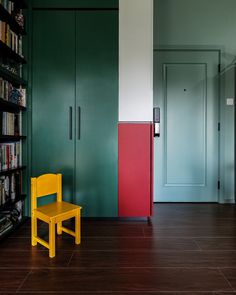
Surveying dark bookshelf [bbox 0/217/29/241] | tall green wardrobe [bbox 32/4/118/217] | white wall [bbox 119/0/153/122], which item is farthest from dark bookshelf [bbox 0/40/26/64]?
dark bookshelf [bbox 0/217/29/241]

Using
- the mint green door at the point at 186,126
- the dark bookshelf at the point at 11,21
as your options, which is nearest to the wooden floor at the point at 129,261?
the mint green door at the point at 186,126

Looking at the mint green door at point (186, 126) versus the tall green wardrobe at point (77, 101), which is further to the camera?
the mint green door at point (186, 126)

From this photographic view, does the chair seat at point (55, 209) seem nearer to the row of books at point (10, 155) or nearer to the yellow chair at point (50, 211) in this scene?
the yellow chair at point (50, 211)

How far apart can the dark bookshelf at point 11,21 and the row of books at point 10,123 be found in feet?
2.73

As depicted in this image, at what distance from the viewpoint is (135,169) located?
7.82ft

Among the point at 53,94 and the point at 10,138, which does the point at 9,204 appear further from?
the point at 53,94

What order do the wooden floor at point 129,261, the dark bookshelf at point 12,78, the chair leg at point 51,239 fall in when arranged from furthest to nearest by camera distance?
the dark bookshelf at point 12,78, the chair leg at point 51,239, the wooden floor at point 129,261

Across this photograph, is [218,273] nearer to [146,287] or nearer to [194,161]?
[146,287]

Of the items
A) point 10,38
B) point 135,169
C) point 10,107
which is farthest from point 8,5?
point 135,169

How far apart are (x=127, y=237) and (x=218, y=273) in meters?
0.80

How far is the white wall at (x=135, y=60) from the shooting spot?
2297 mm

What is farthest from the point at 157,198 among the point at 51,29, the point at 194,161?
the point at 51,29

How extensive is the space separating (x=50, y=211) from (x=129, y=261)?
713mm

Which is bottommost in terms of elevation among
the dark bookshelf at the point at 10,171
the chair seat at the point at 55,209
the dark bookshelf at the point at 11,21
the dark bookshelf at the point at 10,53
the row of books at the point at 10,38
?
the chair seat at the point at 55,209
